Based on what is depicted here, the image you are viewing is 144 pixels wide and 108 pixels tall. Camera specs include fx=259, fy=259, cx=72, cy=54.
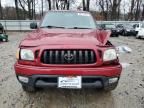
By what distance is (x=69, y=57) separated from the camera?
401 centimetres

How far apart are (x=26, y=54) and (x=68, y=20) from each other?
2.01 m

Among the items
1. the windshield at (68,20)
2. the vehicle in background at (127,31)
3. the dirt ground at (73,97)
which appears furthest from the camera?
the vehicle in background at (127,31)

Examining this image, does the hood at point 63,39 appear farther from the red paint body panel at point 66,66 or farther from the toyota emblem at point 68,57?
the toyota emblem at point 68,57

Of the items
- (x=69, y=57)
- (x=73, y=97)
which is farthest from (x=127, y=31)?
(x=69, y=57)

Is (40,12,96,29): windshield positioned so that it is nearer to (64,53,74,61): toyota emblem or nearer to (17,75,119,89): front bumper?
(64,53,74,61): toyota emblem

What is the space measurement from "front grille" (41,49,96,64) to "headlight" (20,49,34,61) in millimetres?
217

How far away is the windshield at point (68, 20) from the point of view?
5723mm

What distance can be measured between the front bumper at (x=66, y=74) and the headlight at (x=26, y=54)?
0.55 feet

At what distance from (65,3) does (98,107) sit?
40.7m

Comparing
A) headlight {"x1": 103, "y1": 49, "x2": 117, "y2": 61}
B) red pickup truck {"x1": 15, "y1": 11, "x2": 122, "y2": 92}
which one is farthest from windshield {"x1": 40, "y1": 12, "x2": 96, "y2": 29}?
headlight {"x1": 103, "y1": 49, "x2": 117, "y2": 61}

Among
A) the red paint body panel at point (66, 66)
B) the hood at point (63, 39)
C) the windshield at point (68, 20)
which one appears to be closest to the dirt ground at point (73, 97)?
the red paint body panel at point (66, 66)

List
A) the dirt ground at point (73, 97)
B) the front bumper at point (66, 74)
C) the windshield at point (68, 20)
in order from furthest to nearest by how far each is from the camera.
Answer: the windshield at point (68, 20) → the dirt ground at point (73, 97) → the front bumper at point (66, 74)

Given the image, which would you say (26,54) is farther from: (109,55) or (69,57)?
(109,55)

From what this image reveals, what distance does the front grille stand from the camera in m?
4.01
